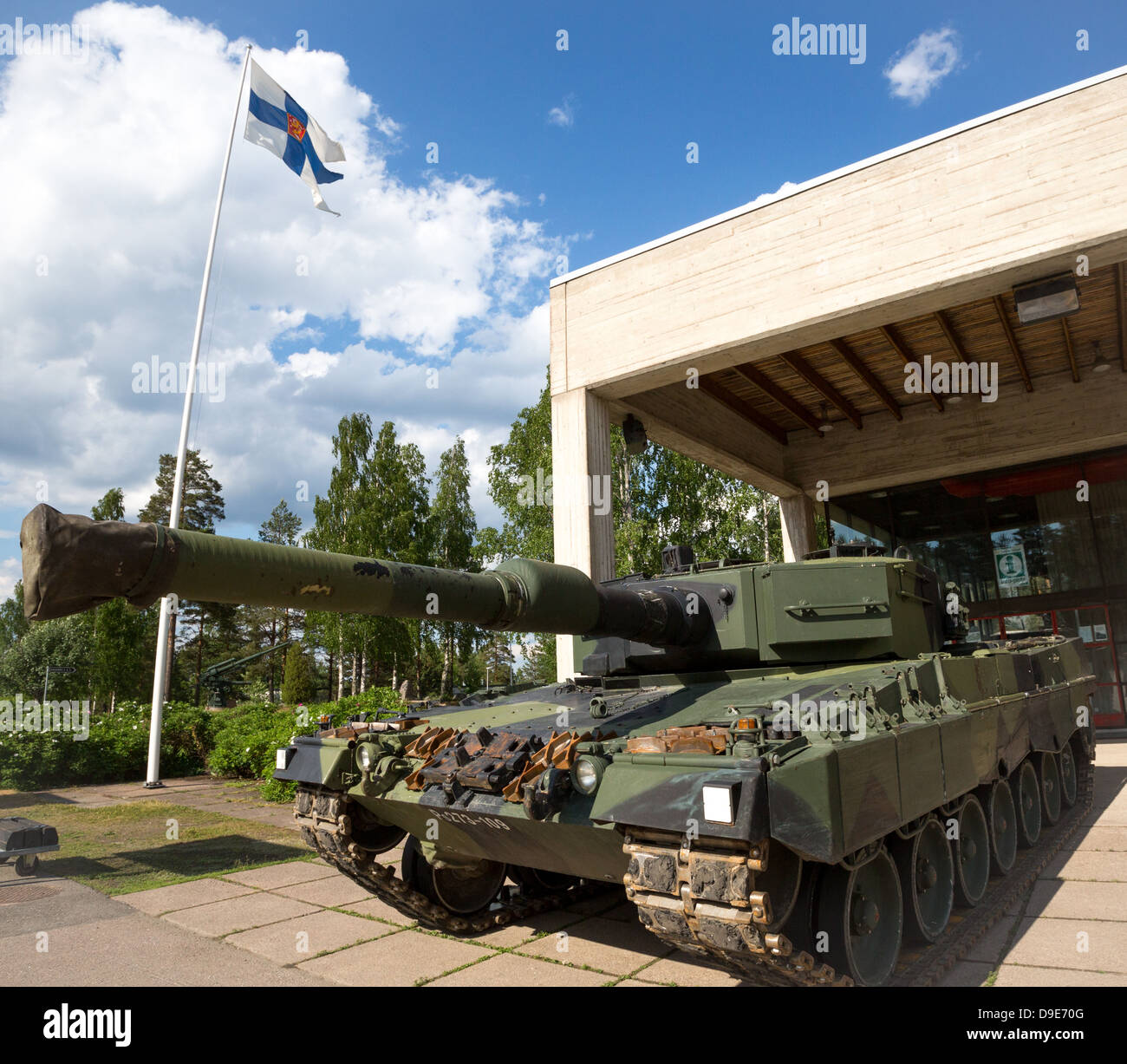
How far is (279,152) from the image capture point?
14695 millimetres

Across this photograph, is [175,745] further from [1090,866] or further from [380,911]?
[1090,866]

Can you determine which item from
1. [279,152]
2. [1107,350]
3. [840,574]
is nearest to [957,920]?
[840,574]

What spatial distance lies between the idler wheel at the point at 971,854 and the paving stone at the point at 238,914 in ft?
15.5

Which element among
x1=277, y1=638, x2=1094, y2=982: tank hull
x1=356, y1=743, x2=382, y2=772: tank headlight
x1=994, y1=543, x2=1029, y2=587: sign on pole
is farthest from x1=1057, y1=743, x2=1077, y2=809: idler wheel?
x1=994, y1=543, x2=1029, y2=587: sign on pole

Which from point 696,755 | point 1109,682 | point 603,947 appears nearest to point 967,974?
point 603,947

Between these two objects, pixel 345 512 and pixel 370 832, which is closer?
pixel 370 832

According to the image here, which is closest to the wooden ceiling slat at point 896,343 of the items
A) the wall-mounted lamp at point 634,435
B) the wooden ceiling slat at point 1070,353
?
the wooden ceiling slat at point 1070,353

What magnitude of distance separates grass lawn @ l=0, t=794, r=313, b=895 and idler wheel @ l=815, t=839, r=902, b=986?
19.3 feet

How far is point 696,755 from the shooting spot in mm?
3980

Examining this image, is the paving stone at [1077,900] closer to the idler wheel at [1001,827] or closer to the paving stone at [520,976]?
the idler wheel at [1001,827]

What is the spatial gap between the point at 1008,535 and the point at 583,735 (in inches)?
579

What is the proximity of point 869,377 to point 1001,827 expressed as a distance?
8.60 m

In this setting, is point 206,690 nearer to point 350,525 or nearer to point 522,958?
point 350,525

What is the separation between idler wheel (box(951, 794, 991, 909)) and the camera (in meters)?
5.91
